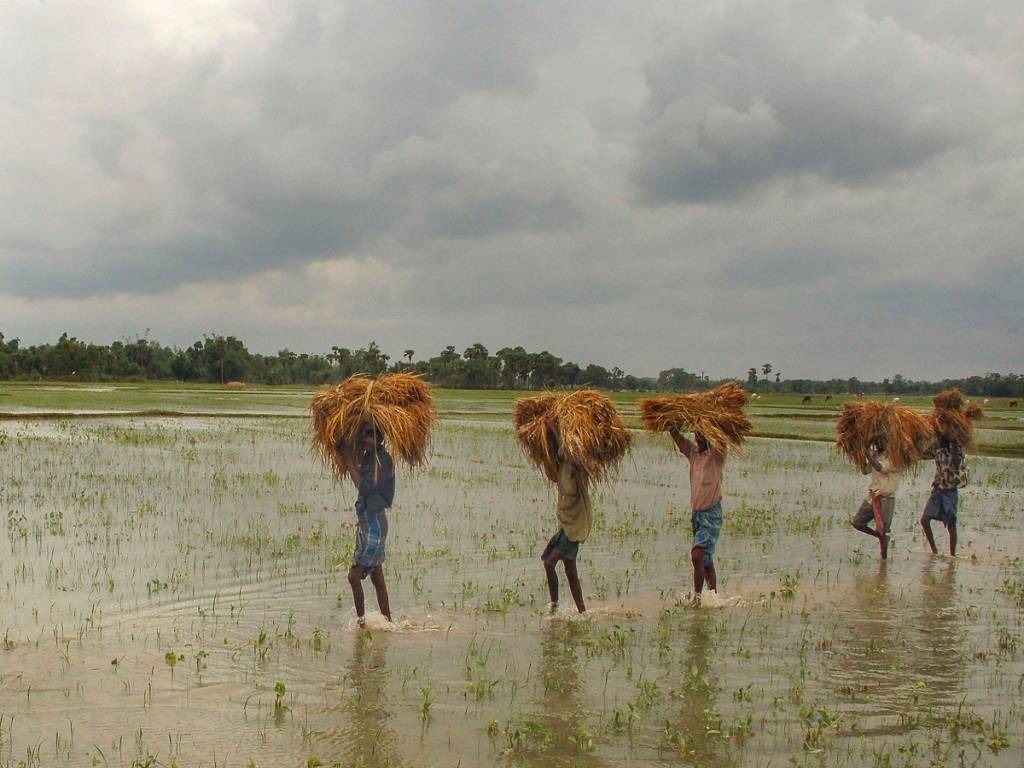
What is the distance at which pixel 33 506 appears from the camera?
12609mm

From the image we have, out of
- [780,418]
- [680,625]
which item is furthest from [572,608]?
[780,418]

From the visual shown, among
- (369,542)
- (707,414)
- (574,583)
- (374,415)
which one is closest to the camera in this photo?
(369,542)

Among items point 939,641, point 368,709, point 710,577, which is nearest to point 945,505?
point 939,641

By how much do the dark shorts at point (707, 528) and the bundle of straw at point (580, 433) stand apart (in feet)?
3.28

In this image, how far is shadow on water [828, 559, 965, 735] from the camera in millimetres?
5770

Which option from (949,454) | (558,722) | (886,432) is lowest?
(558,722)

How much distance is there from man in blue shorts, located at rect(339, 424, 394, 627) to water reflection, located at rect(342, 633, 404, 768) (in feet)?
1.30

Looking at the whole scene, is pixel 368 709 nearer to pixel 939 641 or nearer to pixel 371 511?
pixel 371 511

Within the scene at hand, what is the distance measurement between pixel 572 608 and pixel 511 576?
154 centimetres

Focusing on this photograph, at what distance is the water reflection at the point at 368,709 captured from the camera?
4.99m

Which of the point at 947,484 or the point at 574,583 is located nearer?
the point at 574,583

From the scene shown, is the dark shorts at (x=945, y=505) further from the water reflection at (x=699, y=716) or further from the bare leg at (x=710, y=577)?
the water reflection at (x=699, y=716)

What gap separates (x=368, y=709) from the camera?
5645 millimetres

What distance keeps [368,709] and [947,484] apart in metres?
8.29
